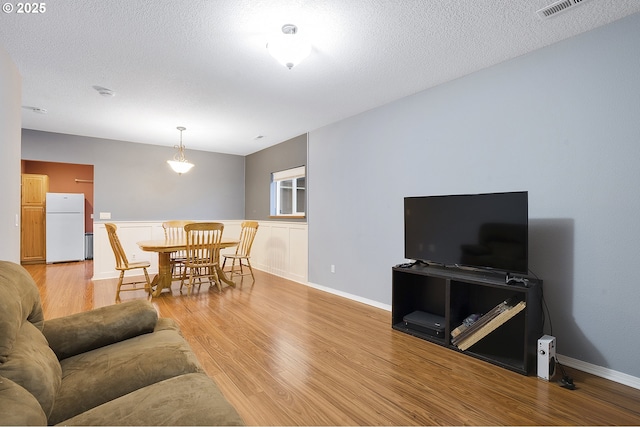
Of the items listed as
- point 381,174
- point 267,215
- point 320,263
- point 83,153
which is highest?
point 83,153

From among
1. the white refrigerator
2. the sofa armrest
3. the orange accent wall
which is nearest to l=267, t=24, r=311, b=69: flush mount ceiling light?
the sofa armrest

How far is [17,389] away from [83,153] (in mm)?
5701

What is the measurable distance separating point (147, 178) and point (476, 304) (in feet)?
19.2

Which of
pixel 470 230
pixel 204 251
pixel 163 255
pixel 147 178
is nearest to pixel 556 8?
pixel 470 230

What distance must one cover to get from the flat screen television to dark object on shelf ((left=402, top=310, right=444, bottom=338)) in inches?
21.1

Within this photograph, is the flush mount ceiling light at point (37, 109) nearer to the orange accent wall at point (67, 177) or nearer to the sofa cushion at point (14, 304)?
the sofa cushion at point (14, 304)

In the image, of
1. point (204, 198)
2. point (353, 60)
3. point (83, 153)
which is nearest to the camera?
point (353, 60)

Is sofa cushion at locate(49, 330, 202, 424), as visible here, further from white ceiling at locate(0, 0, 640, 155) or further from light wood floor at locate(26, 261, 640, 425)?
white ceiling at locate(0, 0, 640, 155)

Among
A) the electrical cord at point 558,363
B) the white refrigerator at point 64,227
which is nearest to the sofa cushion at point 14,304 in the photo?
the electrical cord at point 558,363

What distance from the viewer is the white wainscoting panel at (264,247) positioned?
207 inches

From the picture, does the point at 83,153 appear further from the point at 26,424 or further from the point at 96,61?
the point at 26,424

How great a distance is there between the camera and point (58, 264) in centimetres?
698

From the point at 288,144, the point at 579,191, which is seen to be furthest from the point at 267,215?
the point at 579,191

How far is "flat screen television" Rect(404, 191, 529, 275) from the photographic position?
238cm
